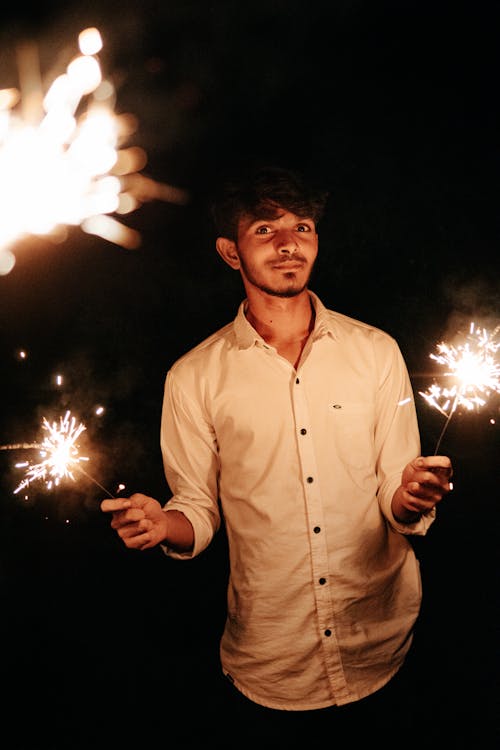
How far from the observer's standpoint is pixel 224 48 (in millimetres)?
2391

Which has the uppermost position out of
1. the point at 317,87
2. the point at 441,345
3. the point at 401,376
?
the point at 317,87

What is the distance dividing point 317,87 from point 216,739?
3471mm

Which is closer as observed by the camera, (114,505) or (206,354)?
(114,505)

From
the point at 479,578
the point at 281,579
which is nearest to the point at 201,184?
the point at 281,579

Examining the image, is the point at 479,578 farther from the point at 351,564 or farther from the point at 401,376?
the point at 401,376

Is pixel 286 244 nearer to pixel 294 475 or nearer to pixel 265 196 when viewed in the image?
pixel 265 196

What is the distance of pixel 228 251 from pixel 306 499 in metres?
1.26

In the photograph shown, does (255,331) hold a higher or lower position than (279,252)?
lower

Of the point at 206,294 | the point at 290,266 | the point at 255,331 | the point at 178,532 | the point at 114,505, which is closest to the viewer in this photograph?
the point at 114,505

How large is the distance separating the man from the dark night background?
1.28 feet

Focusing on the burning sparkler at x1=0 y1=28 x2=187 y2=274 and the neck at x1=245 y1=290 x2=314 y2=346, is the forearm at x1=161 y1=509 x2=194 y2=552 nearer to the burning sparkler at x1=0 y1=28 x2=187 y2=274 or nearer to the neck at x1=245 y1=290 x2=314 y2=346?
the neck at x1=245 y1=290 x2=314 y2=346

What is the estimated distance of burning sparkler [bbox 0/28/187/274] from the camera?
228 centimetres

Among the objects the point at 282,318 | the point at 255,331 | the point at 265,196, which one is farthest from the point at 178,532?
the point at 265,196

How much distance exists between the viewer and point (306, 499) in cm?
216
